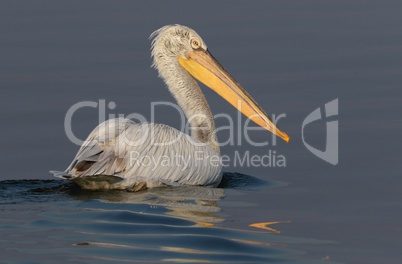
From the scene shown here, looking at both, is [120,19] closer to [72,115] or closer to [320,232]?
[72,115]

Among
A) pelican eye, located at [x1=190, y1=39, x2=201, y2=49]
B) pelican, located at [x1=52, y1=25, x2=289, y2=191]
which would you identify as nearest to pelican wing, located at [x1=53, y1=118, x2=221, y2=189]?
pelican, located at [x1=52, y1=25, x2=289, y2=191]

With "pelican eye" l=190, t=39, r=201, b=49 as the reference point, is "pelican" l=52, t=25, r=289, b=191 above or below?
below

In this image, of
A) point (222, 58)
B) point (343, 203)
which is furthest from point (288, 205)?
point (222, 58)

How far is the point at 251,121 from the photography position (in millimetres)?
9711

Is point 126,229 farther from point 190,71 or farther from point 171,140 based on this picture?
point 190,71

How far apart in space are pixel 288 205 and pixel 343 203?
0.43 meters

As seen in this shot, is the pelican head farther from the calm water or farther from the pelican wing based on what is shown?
the pelican wing

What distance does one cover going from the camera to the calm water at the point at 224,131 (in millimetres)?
6430

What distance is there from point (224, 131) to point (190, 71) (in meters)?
0.96

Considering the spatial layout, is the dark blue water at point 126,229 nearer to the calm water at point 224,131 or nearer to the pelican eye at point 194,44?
the calm water at point 224,131

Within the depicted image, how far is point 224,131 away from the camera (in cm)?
969

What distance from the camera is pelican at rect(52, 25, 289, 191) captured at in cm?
772

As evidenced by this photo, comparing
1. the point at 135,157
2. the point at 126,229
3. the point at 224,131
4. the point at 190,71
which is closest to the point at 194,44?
the point at 190,71

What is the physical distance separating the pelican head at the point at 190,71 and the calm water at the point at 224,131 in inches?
22.7
